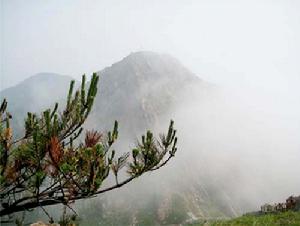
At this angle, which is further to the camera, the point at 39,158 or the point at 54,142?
the point at 39,158

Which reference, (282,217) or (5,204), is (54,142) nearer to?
(5,204)

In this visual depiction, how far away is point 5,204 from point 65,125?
2.79 m

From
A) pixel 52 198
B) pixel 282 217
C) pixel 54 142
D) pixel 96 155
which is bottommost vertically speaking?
pixel 282 217

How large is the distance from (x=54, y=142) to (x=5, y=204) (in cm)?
285

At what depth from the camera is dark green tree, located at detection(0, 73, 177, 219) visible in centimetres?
910

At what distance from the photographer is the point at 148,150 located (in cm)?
1054

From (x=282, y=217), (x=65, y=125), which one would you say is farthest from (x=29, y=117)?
(x=282, y=217)

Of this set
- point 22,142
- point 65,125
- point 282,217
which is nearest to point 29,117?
point 22,142

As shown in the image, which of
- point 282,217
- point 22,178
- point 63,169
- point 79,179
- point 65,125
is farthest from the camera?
point 282,217

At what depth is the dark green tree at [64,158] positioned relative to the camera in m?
9.10

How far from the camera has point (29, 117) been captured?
1116 centimetres

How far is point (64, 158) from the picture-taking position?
928 cm

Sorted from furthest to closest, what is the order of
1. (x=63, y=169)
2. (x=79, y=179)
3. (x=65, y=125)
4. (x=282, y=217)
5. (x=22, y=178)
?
(x=282, y=217)
(x=22, y=178)
(x=65, y=125)
(x=79, y=179)
(x=63, y=169)

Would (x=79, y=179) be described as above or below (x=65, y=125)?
below
